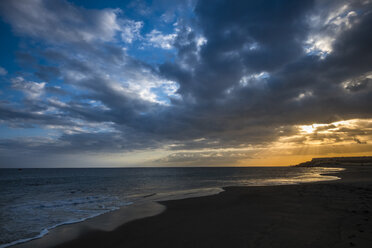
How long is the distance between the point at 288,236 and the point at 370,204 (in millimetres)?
9452

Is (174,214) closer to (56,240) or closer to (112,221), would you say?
(112,221)

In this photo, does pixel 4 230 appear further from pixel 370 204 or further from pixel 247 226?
pixel 370 204

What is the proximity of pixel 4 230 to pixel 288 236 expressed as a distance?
49.2 feet

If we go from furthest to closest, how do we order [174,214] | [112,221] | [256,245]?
[174,214] < [112,221] < [256,245]

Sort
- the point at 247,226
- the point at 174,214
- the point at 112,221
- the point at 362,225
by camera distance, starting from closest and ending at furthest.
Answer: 1. the point at 362,225
2. the point at 247,226
3. the point at 112,221
4. the point at 174,214

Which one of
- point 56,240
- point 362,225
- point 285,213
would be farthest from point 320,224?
point 56,240

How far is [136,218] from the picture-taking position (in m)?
12.6

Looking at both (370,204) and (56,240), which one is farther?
(370,204)

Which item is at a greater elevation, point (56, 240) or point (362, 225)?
point (362, 225)

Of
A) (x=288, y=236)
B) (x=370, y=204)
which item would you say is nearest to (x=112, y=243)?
(x=288, y=236)

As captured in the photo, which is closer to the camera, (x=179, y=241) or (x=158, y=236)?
(x=179, y=241)

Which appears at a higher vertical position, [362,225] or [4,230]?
[362,225]

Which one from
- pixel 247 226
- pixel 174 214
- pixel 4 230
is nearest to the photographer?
pixel 247 226

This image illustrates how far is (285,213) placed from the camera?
11.6 m
